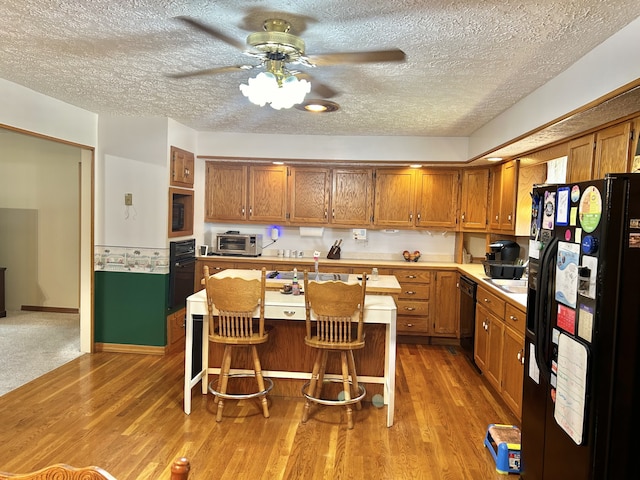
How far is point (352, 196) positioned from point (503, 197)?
173 cm

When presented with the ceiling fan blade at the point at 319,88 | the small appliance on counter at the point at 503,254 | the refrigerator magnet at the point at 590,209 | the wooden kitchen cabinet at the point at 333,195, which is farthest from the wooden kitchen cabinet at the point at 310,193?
the refrigerator magnet at the point at 590,209

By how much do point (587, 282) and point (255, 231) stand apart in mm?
4545

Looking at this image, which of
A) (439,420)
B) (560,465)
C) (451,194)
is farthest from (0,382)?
(451,194)

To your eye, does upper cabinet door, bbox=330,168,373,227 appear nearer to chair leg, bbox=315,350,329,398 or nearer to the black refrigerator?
chair leg, bbox=315,350,329,398

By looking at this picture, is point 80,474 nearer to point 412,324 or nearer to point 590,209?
point 590,209

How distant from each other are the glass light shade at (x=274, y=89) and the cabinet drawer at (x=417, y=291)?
3.48 meters

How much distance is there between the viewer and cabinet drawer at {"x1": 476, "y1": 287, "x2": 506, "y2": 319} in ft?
11.9

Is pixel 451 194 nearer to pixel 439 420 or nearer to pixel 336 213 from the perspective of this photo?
pixel 336 213

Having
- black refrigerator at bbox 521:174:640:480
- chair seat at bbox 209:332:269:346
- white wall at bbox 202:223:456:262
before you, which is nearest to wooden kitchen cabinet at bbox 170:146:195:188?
white wall at bbox 202:223:456:262

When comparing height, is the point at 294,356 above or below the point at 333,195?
below

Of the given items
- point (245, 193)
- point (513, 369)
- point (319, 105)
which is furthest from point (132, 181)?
point (513, 369)

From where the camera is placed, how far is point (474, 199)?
541cm

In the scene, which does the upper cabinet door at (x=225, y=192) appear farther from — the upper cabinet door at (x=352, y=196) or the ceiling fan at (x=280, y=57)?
the ceiling fan at (x=280, y=57)

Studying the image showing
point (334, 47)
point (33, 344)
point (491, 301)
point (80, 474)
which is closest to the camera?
point (80, 474)
